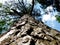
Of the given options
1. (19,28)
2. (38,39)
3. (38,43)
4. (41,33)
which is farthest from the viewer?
(19,28)

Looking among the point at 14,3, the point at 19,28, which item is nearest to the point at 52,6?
the point at 14,3

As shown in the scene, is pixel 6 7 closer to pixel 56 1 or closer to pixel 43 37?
pixel 56 1

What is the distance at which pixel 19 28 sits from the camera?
13.6 ft

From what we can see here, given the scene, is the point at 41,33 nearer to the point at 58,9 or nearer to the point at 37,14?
the point at 58,9

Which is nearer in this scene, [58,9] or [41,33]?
[41,33]

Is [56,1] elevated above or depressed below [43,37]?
below

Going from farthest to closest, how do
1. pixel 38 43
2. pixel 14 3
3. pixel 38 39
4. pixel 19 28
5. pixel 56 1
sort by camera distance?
pixel 14 3
pixel 56 1
pixel 19 28
pixel 38 39
pixel 38 43

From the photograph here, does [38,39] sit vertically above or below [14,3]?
above

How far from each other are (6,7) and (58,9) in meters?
5.58

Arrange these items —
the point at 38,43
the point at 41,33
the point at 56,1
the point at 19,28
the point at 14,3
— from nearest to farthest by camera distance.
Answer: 1. the point at 38,43
2. the point at 41,33
3. the point at 19,28
4. the point at 56,1
5. the point at 14,3

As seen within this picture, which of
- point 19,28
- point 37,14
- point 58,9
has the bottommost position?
point 37,14

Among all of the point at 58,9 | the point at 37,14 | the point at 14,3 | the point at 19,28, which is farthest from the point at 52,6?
the point at 19,28

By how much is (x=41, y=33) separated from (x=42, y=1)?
38.6 ft

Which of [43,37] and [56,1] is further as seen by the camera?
[56,1]
